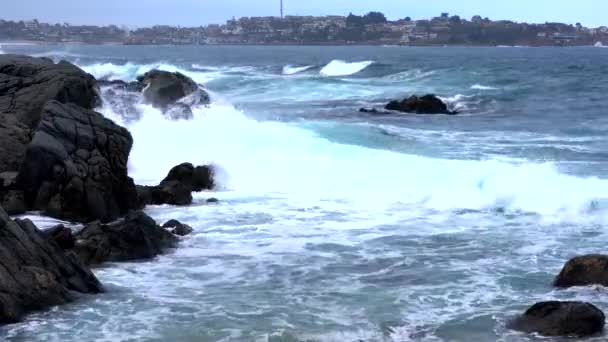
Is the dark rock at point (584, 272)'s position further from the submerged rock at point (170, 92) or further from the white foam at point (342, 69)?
the white foam at point (342, 69)

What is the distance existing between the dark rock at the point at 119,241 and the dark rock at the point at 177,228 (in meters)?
0.86

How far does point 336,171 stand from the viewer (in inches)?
769

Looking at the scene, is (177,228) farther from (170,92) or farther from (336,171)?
(170,92)

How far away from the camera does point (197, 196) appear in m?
16.8

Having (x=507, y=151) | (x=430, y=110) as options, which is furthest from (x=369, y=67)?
(x=507, y=151)

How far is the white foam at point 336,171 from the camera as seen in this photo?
16.4m

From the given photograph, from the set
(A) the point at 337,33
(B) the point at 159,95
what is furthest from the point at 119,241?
(A) the point at 337,33

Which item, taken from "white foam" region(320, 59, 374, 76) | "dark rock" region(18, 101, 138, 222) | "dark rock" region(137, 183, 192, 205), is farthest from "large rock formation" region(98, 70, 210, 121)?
"white foam" region(320, 59, 374, 76)

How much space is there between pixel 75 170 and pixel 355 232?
13.4 feet

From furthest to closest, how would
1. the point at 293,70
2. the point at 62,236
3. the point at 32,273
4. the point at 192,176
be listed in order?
Result: the point at 293,70
the point at 192,176
the point at 62,236
the point at 32,273

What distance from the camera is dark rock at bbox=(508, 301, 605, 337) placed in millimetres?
8977

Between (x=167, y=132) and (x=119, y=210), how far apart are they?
8.67 metres

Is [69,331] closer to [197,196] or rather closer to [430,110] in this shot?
[197,196]

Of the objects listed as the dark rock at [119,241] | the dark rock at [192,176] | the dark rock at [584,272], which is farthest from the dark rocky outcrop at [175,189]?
the dark rock at [584,272]
